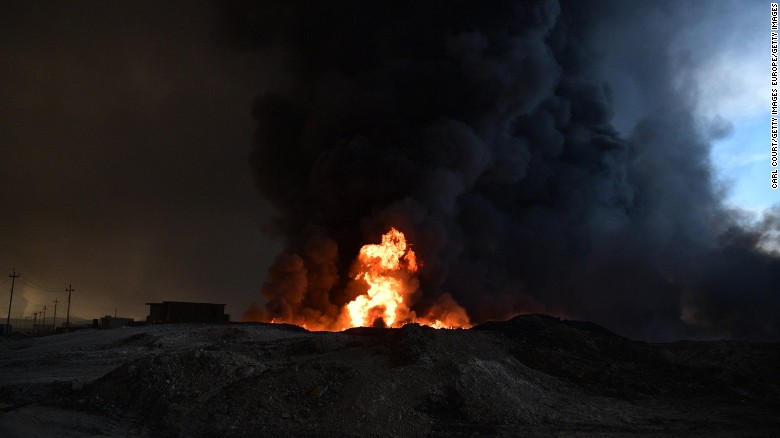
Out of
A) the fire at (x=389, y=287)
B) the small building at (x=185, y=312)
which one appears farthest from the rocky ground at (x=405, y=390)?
the small building at (x=185, y=312)

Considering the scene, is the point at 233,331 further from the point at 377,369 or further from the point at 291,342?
the point at 377,369

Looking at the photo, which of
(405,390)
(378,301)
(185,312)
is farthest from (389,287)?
(405,390)

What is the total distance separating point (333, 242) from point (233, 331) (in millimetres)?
19248

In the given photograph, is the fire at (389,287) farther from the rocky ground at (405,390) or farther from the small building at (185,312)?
the rocky ground at (405,390)

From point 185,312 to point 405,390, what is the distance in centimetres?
4469

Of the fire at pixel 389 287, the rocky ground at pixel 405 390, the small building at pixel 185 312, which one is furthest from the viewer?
the small building at pixel 185 312

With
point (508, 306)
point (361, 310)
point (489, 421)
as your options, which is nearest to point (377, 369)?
point (489, 421)

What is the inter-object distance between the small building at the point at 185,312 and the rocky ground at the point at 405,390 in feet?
79.1

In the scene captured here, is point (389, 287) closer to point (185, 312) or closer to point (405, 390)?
point (185, 312)

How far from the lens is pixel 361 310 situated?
54656 millimetres

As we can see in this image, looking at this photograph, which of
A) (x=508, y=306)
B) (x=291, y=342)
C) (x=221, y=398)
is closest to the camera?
(x=221, y=398)

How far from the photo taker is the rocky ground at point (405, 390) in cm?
2112

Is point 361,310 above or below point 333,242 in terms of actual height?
below

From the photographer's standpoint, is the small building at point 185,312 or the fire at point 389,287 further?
the small building at point 185,312
